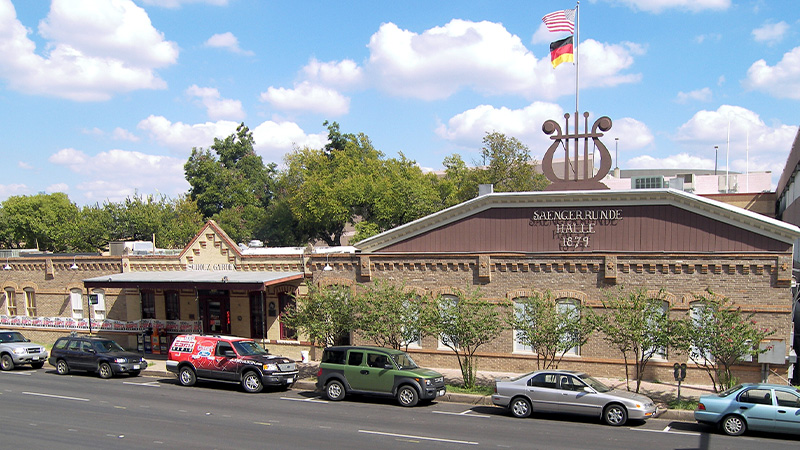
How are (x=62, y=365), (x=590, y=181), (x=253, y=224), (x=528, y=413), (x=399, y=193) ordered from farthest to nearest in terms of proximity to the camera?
(x=253, y=224) → (x=399, y=193) → (x=62, y=365) → (x=590, y=181) → (x=528, y=413)

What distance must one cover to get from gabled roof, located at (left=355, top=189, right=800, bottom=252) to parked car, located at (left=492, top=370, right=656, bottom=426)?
7.52m

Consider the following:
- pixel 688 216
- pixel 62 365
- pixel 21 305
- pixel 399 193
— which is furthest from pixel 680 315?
pixel 21 305

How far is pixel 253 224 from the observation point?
69562 mm

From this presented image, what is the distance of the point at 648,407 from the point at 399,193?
3400 cm

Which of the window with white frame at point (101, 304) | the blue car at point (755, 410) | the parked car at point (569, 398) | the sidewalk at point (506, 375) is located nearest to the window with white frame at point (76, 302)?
the window with white frame at point (101, 304)

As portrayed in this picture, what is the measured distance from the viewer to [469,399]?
1967 cm

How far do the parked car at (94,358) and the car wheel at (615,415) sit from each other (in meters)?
18.3

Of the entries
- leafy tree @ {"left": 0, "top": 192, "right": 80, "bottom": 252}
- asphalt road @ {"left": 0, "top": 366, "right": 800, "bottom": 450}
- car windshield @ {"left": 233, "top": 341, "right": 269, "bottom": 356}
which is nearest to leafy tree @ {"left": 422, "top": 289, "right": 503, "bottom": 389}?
asphalt road @ {"left": 0, "top": 366, "right": 800, "bottom": 450}

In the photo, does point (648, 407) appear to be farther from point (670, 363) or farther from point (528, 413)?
point (670, 363)

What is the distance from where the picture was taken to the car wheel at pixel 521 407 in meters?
17.4

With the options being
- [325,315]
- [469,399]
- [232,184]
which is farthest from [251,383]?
[232,184]

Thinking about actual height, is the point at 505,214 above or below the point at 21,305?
above

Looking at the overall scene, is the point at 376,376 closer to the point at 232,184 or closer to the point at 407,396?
the point at 407,396

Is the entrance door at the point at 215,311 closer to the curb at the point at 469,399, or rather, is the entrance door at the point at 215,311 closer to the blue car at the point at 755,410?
the curb at the point at 469,399
